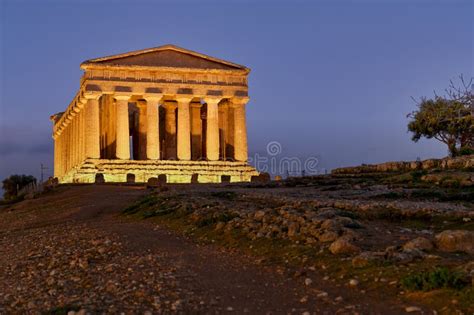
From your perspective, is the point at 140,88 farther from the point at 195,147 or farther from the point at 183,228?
the point at 183,228

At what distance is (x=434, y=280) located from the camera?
306 inches

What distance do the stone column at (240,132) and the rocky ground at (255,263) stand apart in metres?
36.6

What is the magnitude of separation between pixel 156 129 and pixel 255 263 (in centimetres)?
4336

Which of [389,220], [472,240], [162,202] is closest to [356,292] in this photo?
[472,240]

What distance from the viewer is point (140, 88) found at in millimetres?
52000

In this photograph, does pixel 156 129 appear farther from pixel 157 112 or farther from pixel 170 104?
pixel 170 104

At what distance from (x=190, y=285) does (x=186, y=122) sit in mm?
44784

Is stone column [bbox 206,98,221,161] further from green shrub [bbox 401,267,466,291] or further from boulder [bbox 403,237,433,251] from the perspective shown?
green shrub [bbox 401,267,466,291]

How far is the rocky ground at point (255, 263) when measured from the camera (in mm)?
7965

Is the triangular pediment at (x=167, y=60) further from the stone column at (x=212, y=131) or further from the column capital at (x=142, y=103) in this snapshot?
the column capital at (x=142, y=103)

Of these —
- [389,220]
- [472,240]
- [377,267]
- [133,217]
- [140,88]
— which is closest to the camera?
[377,267]

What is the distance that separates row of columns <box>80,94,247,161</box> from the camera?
171 feet

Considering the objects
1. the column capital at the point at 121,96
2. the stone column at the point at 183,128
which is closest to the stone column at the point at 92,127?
the column capital at the point at 121,96

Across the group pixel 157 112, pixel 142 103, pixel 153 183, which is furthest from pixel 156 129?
pixel 153 183
